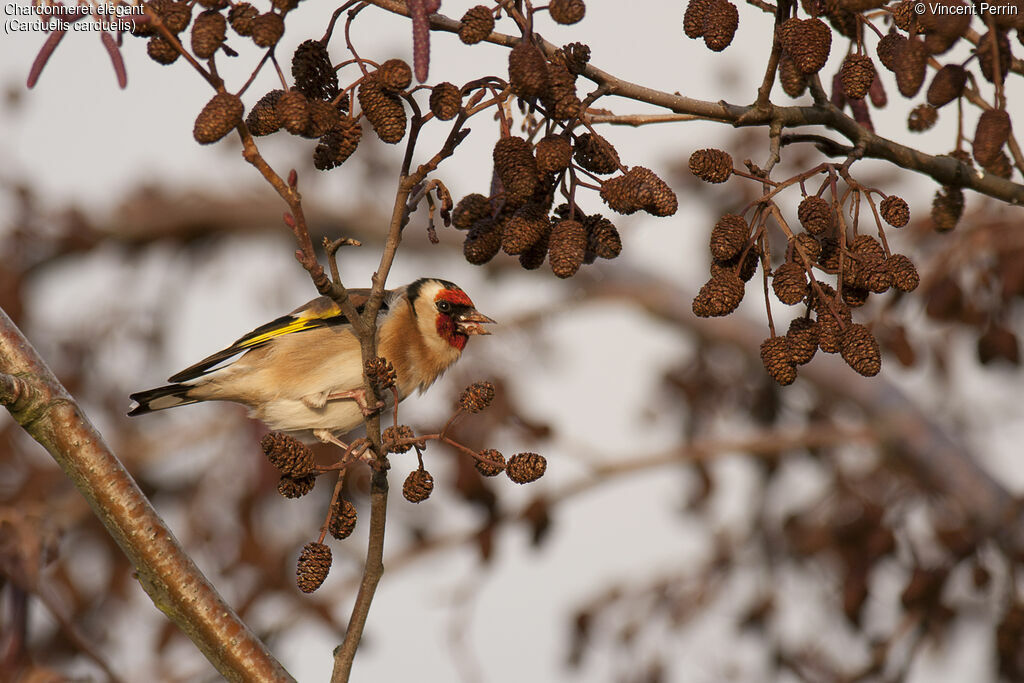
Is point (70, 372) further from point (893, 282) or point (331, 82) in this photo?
point (893, 282)

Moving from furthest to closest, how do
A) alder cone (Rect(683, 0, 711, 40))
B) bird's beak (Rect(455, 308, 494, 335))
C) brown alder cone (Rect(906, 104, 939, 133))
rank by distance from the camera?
bird's beak (Rect(455, 308, 494, 335)), brown alder cone (Rect(906, 104, 939, 133)), alder cone (Rect(683, 0, 711, 40))

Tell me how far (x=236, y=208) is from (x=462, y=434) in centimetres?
401

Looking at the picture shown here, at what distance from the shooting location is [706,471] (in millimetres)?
6621

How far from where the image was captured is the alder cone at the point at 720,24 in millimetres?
2268

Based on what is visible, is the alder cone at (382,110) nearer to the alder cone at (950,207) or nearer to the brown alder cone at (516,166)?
the brown alder cone at (516,166)

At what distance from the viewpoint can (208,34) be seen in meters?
2.02

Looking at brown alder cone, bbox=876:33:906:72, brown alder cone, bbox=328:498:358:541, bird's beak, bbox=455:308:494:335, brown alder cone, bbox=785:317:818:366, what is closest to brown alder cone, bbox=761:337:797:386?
brown alder cone, bbox=785:317:818:366

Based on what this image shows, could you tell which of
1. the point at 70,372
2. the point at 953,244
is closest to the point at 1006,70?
the point at 953,244

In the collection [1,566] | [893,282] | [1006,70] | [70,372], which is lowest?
[70,372]

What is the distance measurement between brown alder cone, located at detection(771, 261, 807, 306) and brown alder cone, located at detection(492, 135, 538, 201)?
0.52 metres

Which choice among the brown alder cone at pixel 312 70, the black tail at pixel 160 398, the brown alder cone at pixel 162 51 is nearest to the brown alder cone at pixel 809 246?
the brown alder cone at pixel 312 70

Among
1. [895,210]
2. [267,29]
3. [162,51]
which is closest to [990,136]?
[895,210]

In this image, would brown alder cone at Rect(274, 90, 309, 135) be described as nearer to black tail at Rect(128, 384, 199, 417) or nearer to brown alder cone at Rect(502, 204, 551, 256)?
brown alder cone at Rect(502, 204, 551, 256)

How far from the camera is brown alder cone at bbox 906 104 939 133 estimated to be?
2.94 metres
